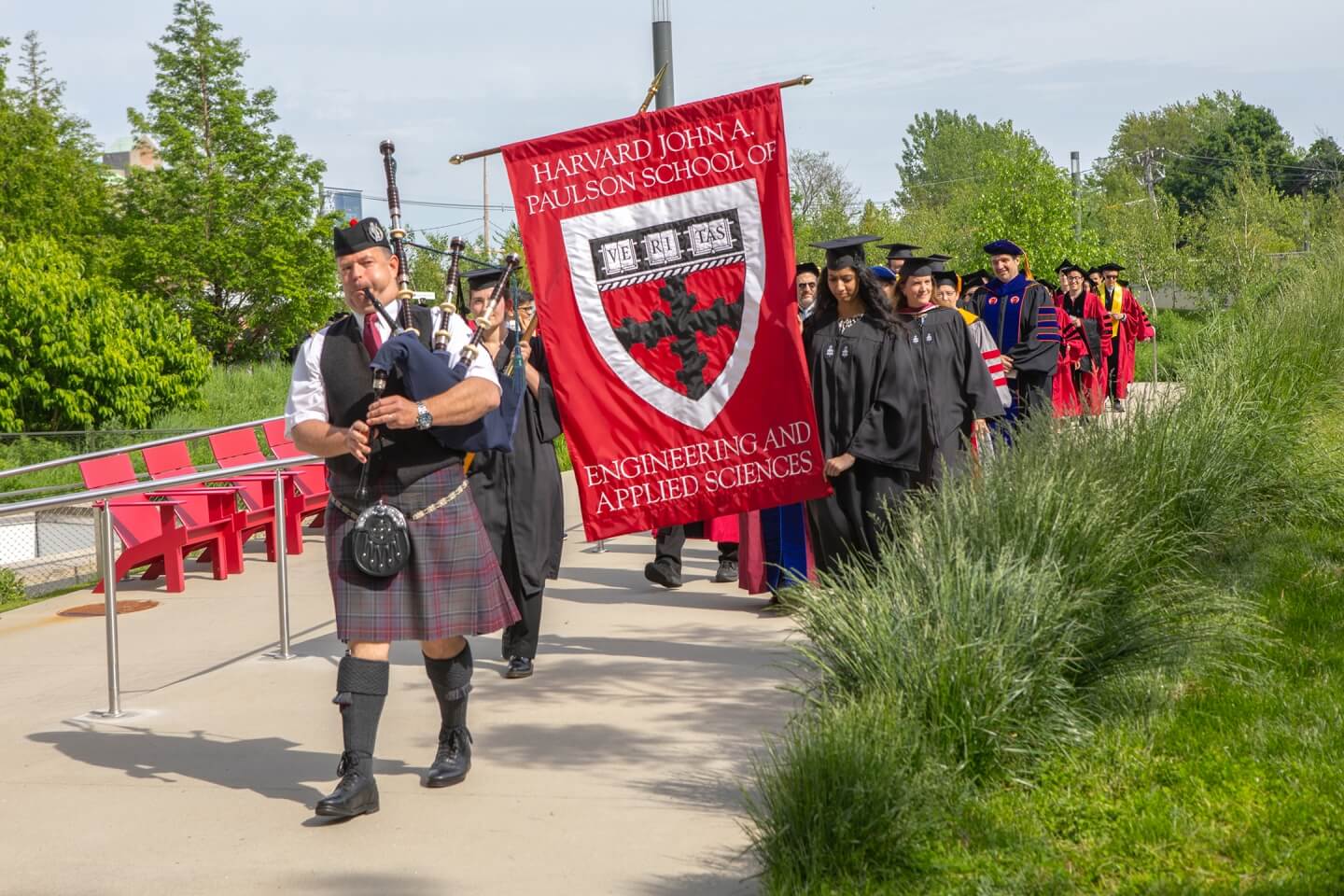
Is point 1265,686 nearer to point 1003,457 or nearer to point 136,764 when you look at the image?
point 1003,457

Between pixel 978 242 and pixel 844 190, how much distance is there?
2614 centimetres

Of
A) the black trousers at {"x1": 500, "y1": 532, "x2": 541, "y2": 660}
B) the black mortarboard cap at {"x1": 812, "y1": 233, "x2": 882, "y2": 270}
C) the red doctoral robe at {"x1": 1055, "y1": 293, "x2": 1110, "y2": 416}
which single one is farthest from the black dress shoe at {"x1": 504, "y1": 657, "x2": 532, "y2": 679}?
the red doctoral robe at {"x1": 1055, "y1": 293, "x2": 1110, "y2": 416}

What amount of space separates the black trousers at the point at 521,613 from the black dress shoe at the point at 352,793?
2181 millimetres

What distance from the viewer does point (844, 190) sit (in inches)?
2485

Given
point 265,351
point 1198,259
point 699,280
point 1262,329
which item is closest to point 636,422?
point 699,280

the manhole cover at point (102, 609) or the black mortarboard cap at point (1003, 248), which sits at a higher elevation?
the black mortarboard cap at point (1003, 248)

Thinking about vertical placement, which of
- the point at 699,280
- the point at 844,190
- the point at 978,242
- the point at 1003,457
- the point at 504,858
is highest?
the point at 844,190

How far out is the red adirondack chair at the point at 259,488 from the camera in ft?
40.4

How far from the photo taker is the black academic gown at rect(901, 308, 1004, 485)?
309 inches

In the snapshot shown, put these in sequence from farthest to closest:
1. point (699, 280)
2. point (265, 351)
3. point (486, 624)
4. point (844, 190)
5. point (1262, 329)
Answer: point (844, 190), point (265, 351), point (1262, 329), point (699, 280), point (486, 624)

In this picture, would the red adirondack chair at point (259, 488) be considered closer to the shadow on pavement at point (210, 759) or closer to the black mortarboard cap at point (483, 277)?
the black mortarboard cap at point (483, 277)

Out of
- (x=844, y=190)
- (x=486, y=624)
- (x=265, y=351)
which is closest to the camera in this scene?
(x=486, y=624)

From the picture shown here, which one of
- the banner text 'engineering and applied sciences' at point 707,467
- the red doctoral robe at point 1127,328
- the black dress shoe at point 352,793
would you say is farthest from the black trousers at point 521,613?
the red doctoral robe at point 1127,328

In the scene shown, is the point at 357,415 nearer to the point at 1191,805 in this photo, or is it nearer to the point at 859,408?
the point at 1191,805
